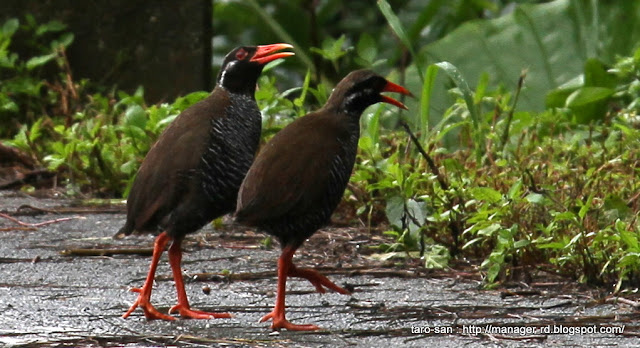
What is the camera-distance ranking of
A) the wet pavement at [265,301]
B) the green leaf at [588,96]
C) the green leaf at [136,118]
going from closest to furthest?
the wet pavement at [265,301] → the green leaf at [136,118] → the green leaf at [588,96]

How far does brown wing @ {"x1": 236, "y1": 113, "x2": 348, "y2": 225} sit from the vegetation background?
0.77 metres

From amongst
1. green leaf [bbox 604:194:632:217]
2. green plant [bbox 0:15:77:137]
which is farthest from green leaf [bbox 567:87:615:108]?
green plant [bbox 0:15:77:137]

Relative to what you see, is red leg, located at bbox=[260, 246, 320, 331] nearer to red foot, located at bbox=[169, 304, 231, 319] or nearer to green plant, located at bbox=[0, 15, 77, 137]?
red foot, located at bbox=[169, 304, 231, 319]

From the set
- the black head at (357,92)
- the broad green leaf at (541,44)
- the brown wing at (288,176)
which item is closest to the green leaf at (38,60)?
the broad green leaf at (541,44)

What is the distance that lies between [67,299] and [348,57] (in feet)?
13.9

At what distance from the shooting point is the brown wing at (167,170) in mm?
4027

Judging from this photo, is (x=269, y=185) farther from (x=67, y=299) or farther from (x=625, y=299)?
(x=625, y=299)

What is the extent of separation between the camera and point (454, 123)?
18.9 feet

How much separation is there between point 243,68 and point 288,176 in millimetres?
753

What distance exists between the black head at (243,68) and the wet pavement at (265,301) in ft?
2.29

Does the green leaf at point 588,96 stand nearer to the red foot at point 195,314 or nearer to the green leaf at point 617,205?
the green leaf at point 617,205

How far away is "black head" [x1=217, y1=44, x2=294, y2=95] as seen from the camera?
4.39 meters

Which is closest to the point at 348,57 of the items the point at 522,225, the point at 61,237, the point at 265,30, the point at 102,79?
the point at 265,30

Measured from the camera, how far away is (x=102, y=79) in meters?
7.75
